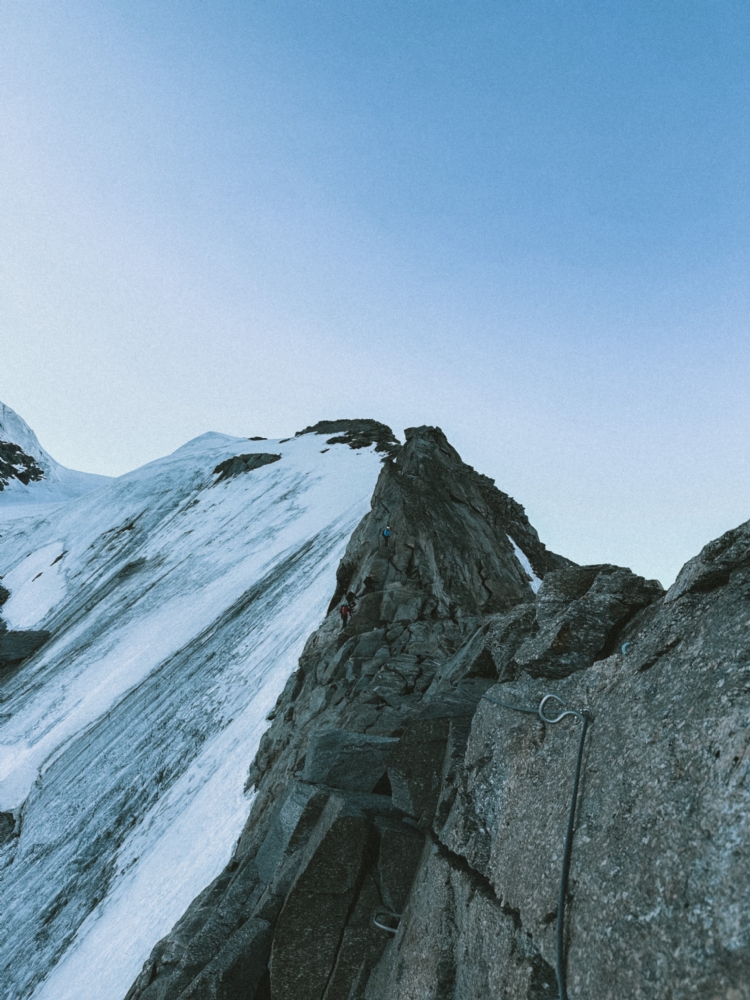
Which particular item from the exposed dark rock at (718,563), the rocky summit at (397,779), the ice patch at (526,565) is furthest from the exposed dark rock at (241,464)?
the exposed dark rock at (718,563)

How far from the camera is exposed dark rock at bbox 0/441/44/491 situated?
9900 cm

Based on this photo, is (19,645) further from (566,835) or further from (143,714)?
(566,835)

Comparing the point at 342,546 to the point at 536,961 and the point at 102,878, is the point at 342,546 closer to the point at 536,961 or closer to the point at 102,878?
the point at 102,878

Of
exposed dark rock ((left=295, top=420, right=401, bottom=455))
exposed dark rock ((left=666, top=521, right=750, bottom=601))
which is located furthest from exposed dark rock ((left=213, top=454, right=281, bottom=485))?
exposed dark rock ((left=666, top=521, right=750, bottom=601))

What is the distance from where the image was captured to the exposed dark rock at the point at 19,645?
39.3m

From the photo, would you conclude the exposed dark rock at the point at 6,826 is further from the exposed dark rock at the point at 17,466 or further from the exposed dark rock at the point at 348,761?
the exposed dark rock at the point at 17,466

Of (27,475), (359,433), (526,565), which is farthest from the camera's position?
(27,475)

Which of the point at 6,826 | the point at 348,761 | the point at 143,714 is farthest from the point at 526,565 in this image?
the point at 6,826

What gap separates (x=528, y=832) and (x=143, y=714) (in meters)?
20.2

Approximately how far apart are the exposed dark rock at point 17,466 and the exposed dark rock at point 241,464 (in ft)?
183

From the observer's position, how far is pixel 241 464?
60.0 meters

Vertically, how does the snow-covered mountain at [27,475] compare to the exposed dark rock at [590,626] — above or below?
below

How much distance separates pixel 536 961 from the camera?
4285mm

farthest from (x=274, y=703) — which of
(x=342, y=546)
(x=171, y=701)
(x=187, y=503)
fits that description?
(x=187, y=503)
